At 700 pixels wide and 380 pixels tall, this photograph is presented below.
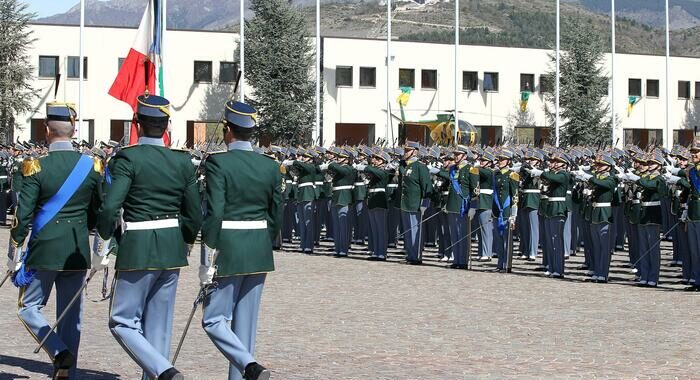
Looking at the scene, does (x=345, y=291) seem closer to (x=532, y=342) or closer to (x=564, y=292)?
(x=564, y=292)

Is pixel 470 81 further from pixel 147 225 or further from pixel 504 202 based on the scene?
pixel 147 225

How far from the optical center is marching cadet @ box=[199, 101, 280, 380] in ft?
27.2

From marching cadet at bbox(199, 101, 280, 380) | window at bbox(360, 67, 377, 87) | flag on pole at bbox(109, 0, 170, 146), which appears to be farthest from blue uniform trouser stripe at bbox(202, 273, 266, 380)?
window at bbox(360, 67, 377, 87)

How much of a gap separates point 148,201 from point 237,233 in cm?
68

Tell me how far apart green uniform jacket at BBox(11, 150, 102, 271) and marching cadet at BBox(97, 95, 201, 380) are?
910 millimetres

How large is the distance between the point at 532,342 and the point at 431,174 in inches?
428

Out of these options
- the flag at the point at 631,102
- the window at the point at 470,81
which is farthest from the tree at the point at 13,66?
the flag at the point at 631,102

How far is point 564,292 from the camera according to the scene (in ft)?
54.1

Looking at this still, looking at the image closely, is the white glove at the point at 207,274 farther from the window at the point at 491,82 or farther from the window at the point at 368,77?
the window at the point at 491,82

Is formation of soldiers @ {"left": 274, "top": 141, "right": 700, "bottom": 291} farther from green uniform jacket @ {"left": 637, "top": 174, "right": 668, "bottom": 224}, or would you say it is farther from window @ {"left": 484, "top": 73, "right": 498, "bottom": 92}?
window @ {"left": 484, "top": 73, "right": 498, "bottom": 92}

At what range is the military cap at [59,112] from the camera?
924 centimetres

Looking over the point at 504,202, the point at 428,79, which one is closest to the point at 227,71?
the point at 428,79

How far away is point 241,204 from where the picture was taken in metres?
8.57

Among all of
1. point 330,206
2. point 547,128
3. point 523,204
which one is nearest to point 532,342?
point 523,204
